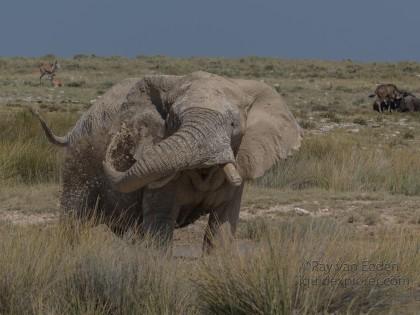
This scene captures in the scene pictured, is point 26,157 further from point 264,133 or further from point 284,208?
point 264,133

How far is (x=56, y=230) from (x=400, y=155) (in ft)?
31.5

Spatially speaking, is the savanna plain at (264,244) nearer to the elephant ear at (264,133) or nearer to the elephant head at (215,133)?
the elephant head at (215,133)

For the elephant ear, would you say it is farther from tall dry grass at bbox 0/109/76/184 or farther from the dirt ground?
tall dry grass at bbox 0/109/76/184

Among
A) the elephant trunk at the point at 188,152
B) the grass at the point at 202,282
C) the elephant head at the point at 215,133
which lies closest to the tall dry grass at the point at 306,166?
the elephant head at the point at 215,133

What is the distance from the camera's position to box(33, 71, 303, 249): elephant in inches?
241

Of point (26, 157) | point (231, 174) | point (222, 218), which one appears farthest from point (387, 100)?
point (231, 174)

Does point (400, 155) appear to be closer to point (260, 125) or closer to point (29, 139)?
point (29, 139)

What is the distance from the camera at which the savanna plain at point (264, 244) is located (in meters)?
5.46

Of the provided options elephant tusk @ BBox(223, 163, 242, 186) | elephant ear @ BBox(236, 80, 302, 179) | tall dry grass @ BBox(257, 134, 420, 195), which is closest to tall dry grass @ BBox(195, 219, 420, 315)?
elephant tusk @ BBox(223, 163, 242, 186)

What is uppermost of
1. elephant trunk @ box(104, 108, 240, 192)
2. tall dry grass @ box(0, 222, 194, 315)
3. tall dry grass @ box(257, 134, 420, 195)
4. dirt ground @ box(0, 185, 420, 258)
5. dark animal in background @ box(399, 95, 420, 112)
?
elephant trunk @ box(104, 108, 240, 192)

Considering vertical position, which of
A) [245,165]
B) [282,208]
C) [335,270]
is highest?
[245,165]

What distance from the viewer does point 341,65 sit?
5562 centimetres

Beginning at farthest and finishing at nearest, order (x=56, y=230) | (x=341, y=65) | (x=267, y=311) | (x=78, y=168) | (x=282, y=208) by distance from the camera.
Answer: (x=341, y=65), (x=282, y=208), (x=78, y=168), (x=56, y=230), (x=267, y=311)

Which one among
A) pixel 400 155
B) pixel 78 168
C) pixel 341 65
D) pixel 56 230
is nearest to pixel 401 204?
pixel 400 155
